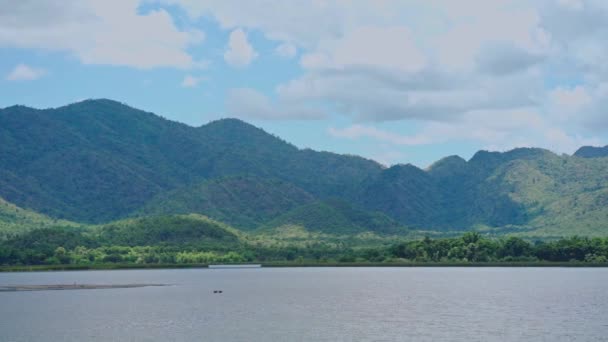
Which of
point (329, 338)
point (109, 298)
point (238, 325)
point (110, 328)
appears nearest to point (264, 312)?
point (238, 325)

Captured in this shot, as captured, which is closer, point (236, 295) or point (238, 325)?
point (238, 325)

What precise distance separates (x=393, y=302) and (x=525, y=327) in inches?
1659

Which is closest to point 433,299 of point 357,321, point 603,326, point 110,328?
point 357,321

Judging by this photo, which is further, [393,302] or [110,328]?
[393,302]

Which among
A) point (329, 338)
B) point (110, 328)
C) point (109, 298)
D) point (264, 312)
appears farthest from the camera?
point (109, 298)

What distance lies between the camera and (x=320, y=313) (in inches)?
4547

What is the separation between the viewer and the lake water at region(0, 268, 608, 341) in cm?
8962

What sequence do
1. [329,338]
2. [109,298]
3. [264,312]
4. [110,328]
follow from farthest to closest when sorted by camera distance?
[109,298] < [264,312] < [110,328] < [329,338]

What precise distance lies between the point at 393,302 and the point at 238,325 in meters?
39.7

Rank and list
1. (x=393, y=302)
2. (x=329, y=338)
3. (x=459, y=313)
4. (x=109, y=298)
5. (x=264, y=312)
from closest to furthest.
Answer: (x=329, y=338) < (x=459, y=313) < (x=264, y=312) < (x=393, y=302) < (x=109, y=298)

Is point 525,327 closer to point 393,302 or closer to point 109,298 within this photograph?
point 393,302

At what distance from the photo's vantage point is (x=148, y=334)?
92.3m

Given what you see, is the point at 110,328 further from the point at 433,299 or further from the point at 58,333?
the point at 433,299

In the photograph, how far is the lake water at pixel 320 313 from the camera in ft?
294
